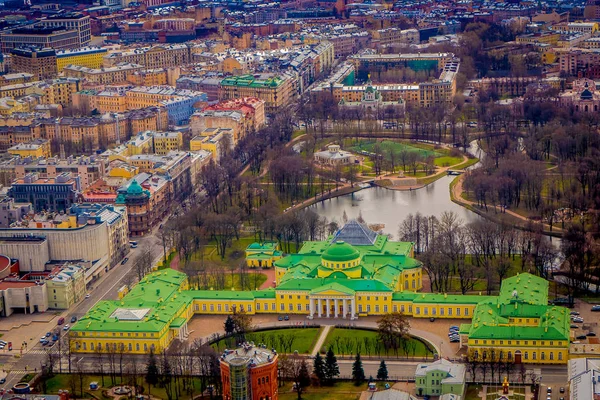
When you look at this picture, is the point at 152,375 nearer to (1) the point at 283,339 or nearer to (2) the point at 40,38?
(1) the point at 283,339

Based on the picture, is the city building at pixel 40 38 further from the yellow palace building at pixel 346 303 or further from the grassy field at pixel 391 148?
the yellow palace building at pixel 346 303

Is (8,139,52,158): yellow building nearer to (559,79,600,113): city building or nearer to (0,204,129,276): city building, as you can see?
(0,204,129,276): city building

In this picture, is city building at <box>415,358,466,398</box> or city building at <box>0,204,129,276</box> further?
city building at <box>0,204,129,276</box>

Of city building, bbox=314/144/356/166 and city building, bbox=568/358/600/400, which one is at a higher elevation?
city building, bbox=314/144/356/166

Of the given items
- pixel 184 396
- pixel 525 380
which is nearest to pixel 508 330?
pixel 525 380

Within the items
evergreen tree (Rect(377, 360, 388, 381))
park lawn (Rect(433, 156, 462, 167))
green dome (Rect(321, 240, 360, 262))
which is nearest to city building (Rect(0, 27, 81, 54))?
park lawn (Rect(433, 156, 462, 167))

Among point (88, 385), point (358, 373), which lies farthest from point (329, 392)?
point (88, 385)

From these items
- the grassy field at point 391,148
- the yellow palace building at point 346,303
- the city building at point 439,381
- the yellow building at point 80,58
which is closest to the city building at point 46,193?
the yellow palace building at point 346,303
